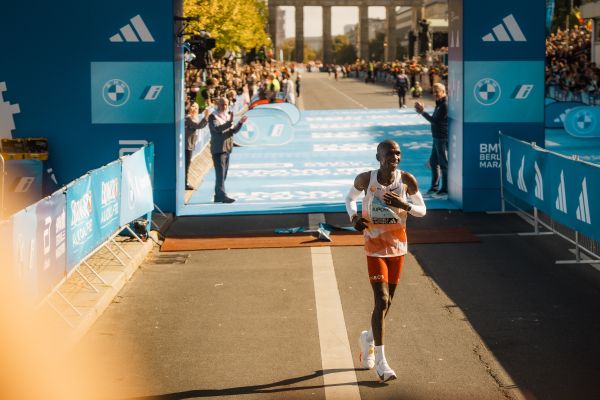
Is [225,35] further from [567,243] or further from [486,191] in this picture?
[567,243]

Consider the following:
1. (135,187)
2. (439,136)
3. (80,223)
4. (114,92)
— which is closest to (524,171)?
(439,136)

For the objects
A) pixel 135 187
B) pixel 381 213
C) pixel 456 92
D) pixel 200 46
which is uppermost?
pixel 200 46

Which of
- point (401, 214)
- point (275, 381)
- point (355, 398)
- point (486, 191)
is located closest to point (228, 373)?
point (275, 381)

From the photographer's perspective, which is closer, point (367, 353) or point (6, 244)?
point (6, 244)

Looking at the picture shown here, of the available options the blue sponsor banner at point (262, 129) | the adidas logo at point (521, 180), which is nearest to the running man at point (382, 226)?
the adidas logo at point (521, 180)

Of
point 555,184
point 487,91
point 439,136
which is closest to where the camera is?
point 555,184

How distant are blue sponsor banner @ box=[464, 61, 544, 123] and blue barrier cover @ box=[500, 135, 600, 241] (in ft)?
2.99

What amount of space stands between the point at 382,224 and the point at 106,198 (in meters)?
5.06

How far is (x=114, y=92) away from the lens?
18.5 meters

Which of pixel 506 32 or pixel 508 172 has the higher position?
pixel 506 32

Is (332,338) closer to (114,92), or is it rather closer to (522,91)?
(114,92)

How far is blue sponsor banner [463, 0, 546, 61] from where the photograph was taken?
1914 cm

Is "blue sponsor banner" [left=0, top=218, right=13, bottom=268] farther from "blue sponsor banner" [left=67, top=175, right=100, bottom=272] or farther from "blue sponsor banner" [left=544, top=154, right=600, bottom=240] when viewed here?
"blue sponsor banner" [left=544, top=154, right=600, bottom=240]

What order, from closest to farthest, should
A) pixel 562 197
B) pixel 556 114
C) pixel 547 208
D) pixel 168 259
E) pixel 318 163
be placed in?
pixel 562 197
pixel 547 208
pixel 168 259
pixel 318 163
pixel 556 114
